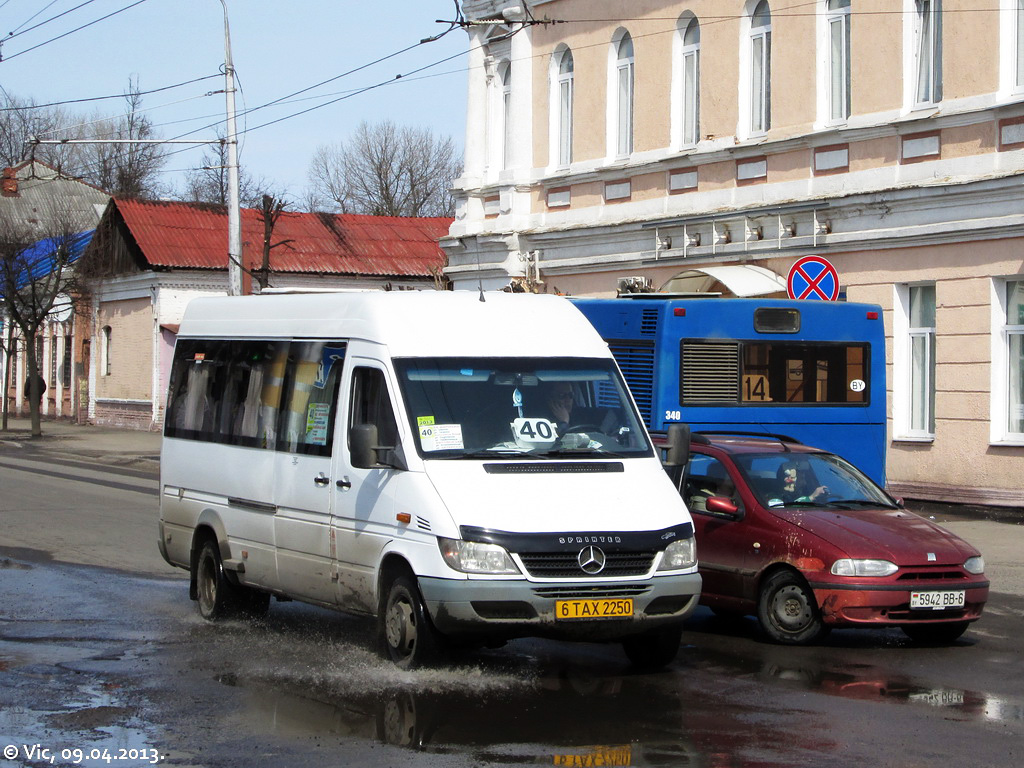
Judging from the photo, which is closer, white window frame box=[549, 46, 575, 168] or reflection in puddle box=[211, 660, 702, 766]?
reflection in puddle box=[211, 660, 702, 766]

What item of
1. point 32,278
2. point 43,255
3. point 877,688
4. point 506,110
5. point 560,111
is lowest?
point 877,688

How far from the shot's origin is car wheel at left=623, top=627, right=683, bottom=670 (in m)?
8.95

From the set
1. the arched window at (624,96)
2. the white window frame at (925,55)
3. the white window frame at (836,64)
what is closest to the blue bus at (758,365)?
the white window frame at (925,55)

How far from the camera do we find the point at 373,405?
9367 mm

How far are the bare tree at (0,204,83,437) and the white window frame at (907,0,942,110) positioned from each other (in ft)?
82.5

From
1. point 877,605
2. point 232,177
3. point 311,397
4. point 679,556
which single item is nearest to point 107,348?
point 232,177

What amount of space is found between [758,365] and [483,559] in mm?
8101

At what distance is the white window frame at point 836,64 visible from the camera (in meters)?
21.0

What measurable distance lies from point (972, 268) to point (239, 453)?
11.4 meters

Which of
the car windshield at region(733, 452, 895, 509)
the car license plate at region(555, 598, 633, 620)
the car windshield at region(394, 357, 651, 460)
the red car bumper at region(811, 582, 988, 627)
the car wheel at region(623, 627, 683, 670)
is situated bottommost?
the car wheel at region(623, 627, 683, 670)

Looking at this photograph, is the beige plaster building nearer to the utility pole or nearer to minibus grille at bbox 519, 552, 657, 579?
the utility pole

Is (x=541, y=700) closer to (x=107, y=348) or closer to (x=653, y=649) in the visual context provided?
(x=653, y=649)

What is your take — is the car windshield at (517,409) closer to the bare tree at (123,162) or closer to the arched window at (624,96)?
the arched window at (624,96)

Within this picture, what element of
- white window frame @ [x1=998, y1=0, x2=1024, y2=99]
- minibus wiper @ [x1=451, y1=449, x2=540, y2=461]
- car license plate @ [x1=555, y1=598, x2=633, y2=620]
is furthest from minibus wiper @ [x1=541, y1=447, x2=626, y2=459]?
white window frame @ [x1=998, y1=0, x2=1024, y2=99]
